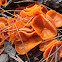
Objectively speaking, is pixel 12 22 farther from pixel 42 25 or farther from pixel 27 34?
pixel 42 25

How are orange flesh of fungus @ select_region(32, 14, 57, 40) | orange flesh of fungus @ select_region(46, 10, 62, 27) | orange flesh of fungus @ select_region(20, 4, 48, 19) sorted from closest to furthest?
orange flesh of fungus @ select_region(32, 14, 57, 40) → orange flesh of fungus @ select_region(20, 4, 48, 19) → orange flesh of fungus @ select_region(46, 10, 62, 27)

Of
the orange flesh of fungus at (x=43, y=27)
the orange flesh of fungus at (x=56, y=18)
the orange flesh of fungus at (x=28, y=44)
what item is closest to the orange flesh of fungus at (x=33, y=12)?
the orange flesh of fungus at (x=43, y=27)

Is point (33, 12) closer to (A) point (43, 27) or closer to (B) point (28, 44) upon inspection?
(A) point (43, 27)

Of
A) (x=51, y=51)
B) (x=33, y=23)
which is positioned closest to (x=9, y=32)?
(x=33, y=23)

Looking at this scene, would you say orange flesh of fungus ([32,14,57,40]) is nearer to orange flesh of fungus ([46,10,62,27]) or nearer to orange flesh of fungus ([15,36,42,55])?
orange flesh of fungus ([15,36,42,55])

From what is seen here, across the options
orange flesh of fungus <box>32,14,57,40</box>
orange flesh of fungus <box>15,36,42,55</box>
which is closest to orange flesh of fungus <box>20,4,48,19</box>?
orange flesh of fungus <box>32,14,57,40</box>

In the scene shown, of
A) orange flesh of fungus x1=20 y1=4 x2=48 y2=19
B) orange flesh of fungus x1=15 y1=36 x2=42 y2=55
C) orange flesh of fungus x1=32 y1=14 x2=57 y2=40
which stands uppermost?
orange flesh of fungus x1=20 y1=4 x2=48 y2=19

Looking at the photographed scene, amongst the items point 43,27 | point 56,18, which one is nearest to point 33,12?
point 43,27
